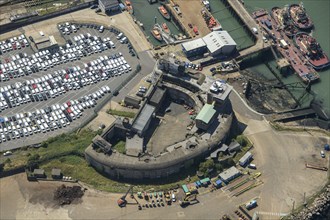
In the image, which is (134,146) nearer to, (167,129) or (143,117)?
(143,117)

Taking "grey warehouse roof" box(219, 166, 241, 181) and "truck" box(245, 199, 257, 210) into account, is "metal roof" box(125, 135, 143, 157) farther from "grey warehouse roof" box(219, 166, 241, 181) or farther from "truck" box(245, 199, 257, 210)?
"truck" box(245, 199, 257, 210)

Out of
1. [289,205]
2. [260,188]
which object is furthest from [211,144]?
[289,205]

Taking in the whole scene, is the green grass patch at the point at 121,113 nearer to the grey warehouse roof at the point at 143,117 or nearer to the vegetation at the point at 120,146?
the grey warehouse roof at the point at 143,117

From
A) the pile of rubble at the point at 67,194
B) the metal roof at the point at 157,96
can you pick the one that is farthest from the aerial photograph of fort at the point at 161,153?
the metal roof at the point at 157,96

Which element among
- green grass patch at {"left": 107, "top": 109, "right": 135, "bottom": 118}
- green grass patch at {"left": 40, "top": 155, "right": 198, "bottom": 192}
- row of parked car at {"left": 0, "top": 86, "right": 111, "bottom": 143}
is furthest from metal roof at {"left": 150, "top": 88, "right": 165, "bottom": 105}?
green grass patch at {"left": 40, "top": 155, "right": 198, "bottom": 192}

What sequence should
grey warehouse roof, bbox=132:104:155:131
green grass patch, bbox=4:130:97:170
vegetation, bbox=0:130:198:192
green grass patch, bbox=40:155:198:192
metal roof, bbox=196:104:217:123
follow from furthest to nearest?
grey warehouse roof, bbox=132:104:155:131 → metal roof, bbox=196:104:217:123 → green grass patch, bbox=4:130:97:170 → vegetation, bbox=0:130:198:192 → green grass patch, bbox=40:155:198:192
